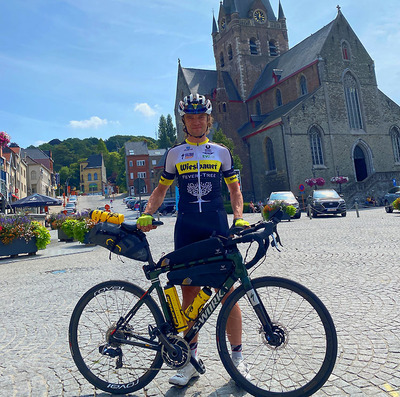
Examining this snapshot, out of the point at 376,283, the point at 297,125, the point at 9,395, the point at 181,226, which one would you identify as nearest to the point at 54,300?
the point at 9,395

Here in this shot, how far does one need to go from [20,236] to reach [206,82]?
132 ft

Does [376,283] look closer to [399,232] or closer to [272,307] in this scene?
[272,307]

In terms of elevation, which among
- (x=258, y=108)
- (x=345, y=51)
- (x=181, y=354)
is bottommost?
(x=181, y=354)

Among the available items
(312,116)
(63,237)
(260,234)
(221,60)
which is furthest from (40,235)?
(221,60)

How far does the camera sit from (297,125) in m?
34.3

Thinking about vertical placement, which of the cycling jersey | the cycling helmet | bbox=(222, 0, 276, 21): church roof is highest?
bbox=(222, 0, 276, 21): church roof

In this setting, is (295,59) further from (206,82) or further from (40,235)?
(40,235)

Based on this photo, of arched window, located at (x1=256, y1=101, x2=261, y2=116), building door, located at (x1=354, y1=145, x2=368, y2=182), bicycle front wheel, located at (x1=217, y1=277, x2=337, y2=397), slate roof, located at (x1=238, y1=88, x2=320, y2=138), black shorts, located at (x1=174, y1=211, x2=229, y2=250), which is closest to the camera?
bicycle front wheel, located at (x1=217, y1=277, x2=337, y2=397)

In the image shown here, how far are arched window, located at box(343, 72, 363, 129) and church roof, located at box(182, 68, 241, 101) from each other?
13.2 metres

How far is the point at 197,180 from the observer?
2900 mm

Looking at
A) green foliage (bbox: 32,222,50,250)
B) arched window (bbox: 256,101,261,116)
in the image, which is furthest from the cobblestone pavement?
arched window (bbox: 256,101,261,116)

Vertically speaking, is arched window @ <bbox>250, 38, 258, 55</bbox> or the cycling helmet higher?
arched window @ <bbox>250, 38, 258, 55</bbox>

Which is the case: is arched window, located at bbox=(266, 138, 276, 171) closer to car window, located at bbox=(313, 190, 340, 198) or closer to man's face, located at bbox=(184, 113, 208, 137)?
car window, located at bbox=(313, 190, 340, 198)

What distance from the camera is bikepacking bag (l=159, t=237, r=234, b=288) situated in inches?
97.7
